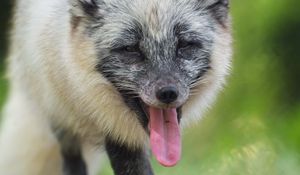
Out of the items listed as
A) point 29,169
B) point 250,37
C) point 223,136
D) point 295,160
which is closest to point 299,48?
point 250,37

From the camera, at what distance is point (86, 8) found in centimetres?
652

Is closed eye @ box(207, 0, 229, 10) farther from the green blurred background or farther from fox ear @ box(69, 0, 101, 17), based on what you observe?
the green blurred background

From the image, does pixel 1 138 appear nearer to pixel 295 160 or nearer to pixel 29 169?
pixel 29 169

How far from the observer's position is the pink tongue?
6.43 metres

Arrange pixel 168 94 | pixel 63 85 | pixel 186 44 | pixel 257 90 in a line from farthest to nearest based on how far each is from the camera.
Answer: pixel 257 90 → pixel 63 85 → pixel 186 44 → pixel 168 94

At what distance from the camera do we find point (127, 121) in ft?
22.2

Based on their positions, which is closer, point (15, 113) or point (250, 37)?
point (15, 113)

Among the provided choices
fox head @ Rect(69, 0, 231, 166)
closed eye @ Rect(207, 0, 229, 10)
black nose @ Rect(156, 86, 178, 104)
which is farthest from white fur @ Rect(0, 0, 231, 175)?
black nose @ Rect(156, 86, 178, 104)

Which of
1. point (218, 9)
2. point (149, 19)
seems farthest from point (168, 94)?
point (218, 9)

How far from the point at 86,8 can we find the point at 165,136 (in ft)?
2.49

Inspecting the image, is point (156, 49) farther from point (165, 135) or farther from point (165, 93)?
point (165, 135)

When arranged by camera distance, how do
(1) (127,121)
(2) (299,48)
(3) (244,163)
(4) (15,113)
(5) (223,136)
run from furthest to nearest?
1. (2) (299,48)
2. (5) (223,136)
3. (4) (15,113)
4. (3) (244,163)
5. (1) (127,121)

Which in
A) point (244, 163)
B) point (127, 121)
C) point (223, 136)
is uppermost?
point (127, 121)

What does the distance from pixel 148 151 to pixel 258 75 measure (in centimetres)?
204
